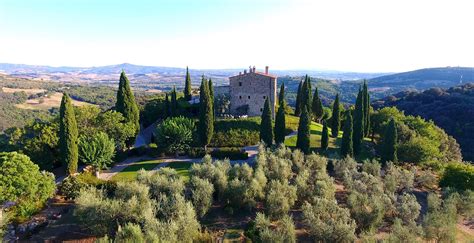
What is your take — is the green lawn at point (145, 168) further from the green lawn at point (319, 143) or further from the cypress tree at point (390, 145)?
the cypress tree at point (390, 145)

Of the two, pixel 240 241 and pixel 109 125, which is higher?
pixel 109 125

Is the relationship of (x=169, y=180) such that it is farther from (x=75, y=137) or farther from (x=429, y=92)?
(x=429, y=92)

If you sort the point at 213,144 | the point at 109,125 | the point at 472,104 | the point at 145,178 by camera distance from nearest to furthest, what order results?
the point at 145,178, the point at 109,125, the point at 213,144, the point at 472,104

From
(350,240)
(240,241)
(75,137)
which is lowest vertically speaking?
(240,241)

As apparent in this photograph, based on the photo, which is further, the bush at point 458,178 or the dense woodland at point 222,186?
the bush at point 458,178

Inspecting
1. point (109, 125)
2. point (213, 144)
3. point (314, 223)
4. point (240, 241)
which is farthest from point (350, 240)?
point (109, 125)

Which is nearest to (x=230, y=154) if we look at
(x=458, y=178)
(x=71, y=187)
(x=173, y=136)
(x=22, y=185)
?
(x=173, y=136)

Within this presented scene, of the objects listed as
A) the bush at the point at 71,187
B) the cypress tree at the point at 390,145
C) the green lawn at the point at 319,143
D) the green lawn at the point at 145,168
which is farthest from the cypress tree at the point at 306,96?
the bush at the point at 71,187
